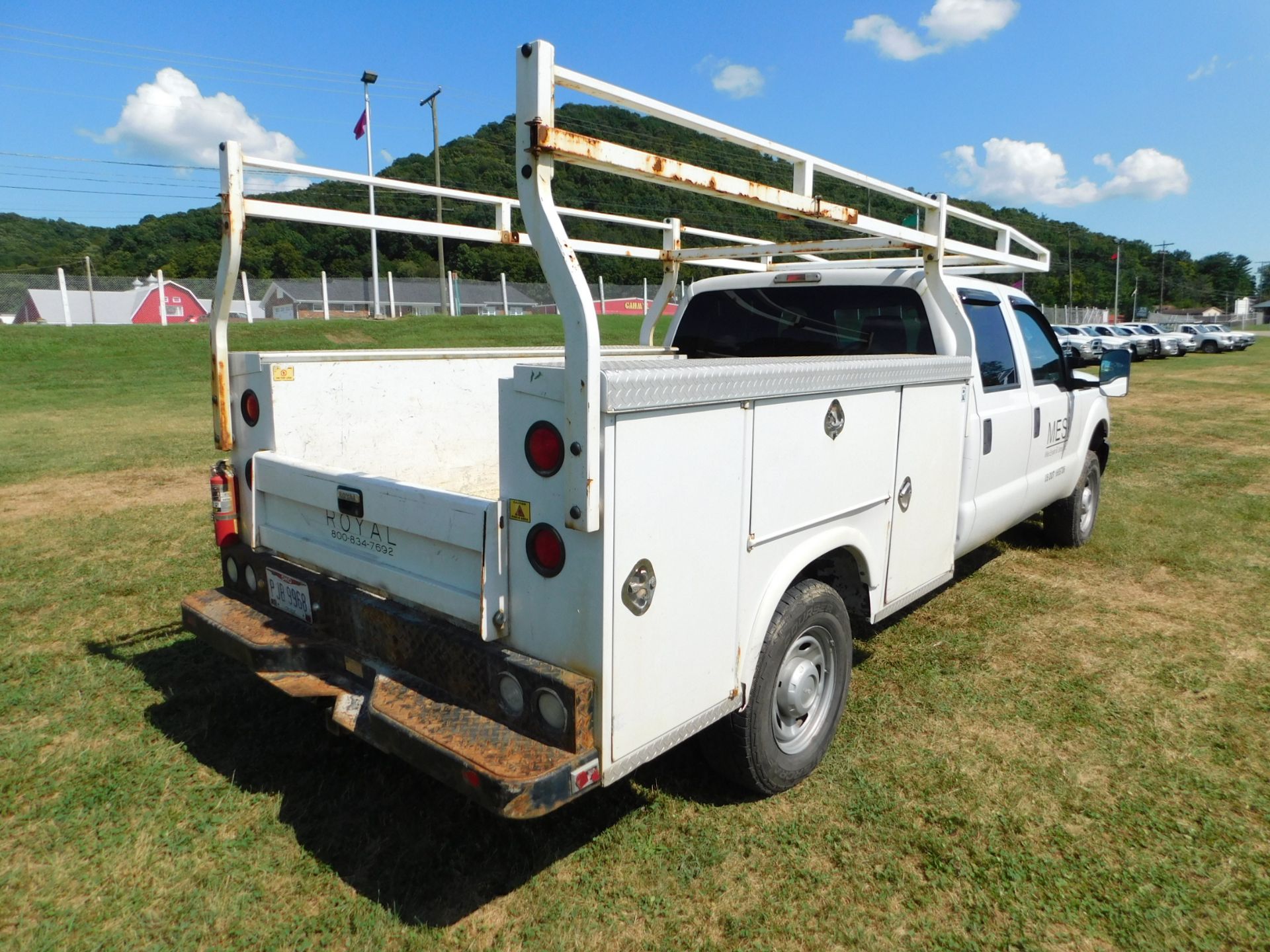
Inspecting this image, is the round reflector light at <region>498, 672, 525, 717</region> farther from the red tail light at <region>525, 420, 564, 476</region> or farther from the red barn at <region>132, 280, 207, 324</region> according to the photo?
the red barn at <region>132, 280, 207, 324</region>

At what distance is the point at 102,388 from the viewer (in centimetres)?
1795

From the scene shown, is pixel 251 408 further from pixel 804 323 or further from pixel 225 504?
pixel 804 323

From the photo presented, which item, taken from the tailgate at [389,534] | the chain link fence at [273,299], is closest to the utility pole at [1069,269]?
the chain link fence at [273,299]

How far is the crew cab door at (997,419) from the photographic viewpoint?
179 inches

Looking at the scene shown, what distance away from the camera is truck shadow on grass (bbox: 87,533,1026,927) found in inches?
109

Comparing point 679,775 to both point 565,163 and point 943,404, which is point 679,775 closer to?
point 943,404

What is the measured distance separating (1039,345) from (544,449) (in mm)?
4360

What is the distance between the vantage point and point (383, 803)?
3.17 meters

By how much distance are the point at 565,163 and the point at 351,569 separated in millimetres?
1640

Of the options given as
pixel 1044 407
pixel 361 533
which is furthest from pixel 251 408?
pixel 1044 407

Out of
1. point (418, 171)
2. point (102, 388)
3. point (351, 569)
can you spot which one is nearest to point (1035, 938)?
point (351, 569)

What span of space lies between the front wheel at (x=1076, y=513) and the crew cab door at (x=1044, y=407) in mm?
480

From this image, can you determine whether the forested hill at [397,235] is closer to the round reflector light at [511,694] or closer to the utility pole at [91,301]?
the utility pole at [91,301]

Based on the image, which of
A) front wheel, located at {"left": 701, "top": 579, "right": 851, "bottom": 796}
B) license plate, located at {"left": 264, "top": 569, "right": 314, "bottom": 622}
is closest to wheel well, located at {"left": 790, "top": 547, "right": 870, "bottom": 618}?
front wheel, located at {"left": 701, "top": 579, "right": 851, "bottom": 796}
